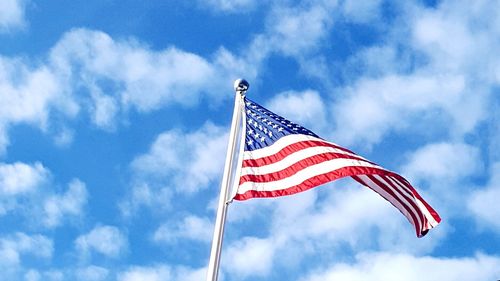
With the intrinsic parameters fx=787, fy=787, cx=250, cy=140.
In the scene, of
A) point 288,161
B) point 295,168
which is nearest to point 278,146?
point 288,161

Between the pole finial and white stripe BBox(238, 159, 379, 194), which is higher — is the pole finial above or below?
above

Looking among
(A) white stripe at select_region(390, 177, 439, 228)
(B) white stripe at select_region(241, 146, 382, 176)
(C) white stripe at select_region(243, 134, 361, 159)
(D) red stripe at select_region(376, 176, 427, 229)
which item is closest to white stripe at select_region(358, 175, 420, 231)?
(D) red stripe at select_region(376, 176, 427, 229)

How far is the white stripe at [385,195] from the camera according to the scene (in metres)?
18.4

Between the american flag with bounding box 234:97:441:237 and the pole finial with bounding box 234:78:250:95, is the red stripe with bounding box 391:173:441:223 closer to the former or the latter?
the american flag with bounding box 234:97:441:237

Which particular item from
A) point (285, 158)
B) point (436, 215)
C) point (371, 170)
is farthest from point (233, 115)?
point (436, 215)

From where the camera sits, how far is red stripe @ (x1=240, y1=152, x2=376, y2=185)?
55.0ft

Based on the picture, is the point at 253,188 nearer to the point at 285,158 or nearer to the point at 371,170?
the point at 285,158

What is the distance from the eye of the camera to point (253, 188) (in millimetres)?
16531

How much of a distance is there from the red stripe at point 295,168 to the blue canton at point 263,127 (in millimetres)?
825

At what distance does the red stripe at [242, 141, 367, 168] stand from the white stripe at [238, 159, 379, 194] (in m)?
0.54

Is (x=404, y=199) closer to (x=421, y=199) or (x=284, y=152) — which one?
(x=421, y=199)

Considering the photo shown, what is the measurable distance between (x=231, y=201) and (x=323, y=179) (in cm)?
206

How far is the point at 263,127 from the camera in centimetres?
1805

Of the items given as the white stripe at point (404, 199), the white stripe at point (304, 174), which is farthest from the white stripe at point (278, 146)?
the white stripe at point (404, 199)
